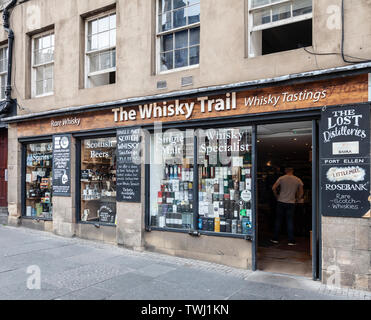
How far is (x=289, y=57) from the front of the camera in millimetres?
6418

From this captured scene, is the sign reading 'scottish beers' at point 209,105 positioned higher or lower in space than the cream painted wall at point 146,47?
lower

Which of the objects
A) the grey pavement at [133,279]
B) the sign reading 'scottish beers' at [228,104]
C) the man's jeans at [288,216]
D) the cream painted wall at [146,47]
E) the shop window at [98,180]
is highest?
the cream painted wall at [146,47]

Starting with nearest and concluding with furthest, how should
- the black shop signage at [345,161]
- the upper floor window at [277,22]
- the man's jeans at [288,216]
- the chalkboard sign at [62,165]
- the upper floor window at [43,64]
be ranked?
the black shop signage at [345,161] < the upper floor window at [277,22] < the man's jeans at [288,216] < the chalkboard sign at [62,165] < the upper floor window at [43,64]

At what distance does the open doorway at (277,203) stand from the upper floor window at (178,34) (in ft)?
8.15

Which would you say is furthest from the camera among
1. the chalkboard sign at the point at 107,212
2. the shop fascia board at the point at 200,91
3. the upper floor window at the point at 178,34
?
the chalkboard sign at the point at 107,212

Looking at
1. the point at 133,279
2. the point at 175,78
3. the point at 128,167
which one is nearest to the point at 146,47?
the point at 175,78

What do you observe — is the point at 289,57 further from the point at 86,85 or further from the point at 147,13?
the point at 86,85

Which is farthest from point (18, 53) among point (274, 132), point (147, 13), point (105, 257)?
point (274, 132)

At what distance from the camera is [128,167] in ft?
27.7

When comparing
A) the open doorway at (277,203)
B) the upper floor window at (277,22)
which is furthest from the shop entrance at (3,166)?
the upper floor window at (277,22)

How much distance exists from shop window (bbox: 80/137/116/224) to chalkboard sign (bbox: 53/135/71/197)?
380mm

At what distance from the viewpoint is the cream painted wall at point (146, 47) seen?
6035 millimetres

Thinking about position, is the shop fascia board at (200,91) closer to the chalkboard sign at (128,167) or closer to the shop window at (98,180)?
the chalkboard sign at (128,167)

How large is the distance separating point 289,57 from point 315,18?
80cm
